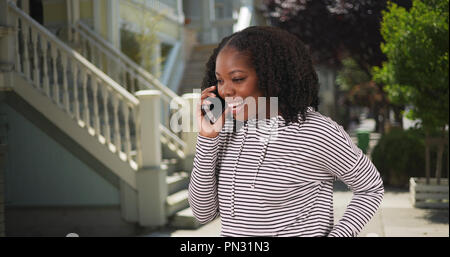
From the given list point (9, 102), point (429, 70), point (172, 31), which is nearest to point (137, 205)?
point (9, 102)

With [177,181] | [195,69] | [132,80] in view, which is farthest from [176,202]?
[195,69]

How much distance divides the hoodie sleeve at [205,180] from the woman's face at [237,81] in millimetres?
126

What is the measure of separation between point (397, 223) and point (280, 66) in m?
5.23

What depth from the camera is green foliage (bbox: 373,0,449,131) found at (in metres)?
6.42

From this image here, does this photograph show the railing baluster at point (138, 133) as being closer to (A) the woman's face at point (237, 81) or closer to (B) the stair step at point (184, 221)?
(B) the stair step at point (184, 221)

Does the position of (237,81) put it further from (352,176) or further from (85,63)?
(85,63)

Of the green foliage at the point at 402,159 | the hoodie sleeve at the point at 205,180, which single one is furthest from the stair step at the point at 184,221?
the hoodie sleeve at the point at 205,180

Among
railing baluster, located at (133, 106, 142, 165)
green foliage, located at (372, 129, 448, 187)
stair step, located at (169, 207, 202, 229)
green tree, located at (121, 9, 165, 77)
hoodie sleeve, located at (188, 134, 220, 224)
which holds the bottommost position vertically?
green foliage, located at (372, 129, 448, 187)

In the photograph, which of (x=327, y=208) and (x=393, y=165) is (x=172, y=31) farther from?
(x=327, y=208)

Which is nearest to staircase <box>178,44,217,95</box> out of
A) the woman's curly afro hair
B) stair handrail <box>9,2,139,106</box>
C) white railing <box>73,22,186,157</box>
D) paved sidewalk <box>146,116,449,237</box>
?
white railing <box>73,22,186,157</box>

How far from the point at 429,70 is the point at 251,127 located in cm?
565

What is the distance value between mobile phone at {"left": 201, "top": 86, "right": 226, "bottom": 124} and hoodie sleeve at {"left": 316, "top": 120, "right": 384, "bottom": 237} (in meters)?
0.34

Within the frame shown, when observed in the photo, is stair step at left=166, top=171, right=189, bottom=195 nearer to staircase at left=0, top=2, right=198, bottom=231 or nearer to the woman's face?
staircase at left=0, top=2, right=198, bottom=231

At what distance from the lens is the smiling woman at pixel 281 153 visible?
145cm
